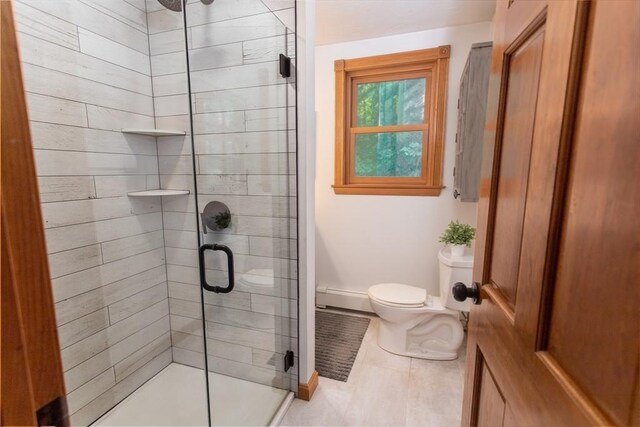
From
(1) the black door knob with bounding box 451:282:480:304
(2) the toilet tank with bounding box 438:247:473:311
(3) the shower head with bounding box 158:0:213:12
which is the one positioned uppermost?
(3) the shower head with bounding box 158:0:213:12

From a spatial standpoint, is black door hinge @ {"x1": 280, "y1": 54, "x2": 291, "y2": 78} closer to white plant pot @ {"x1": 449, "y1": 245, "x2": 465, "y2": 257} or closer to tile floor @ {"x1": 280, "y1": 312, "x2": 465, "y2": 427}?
white plant pot @ {"x1": 449, "y1": 245, "x2": 465, "y2": 257}

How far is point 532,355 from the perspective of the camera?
589 millimetres

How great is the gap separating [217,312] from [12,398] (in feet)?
4.48

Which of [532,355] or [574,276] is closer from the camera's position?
[574,276]

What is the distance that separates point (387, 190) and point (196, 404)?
Answer: 203 centimetres

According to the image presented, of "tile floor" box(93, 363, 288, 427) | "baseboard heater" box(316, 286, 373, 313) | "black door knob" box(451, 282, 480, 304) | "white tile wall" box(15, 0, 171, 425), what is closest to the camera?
"black door knob" box(451, 282, 480, 304)

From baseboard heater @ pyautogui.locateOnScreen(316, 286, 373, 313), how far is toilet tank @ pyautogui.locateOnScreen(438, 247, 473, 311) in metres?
0.80

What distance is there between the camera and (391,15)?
6.85 feet

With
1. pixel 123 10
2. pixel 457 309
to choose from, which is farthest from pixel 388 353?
pixel 123 10

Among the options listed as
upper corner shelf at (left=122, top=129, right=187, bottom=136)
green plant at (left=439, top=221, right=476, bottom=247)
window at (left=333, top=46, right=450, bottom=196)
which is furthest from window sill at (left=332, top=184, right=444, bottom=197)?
upper corner shelf at (left=122, top=129, right=187, bottom=136)

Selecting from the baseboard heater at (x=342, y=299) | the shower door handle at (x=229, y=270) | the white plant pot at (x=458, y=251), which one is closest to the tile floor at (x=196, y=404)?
the shower door handle at (x=229, y=270)

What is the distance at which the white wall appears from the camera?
2.33 metres

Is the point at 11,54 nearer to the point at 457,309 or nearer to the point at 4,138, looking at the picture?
the point at 4,138

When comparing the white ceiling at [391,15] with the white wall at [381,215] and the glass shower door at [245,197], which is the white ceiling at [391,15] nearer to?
the white wall at [381,215]
